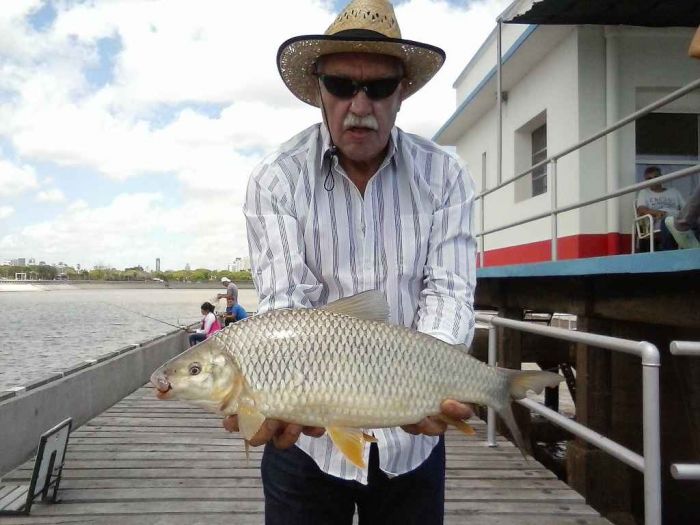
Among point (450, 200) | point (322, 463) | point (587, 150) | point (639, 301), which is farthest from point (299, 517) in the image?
point (587, 150)

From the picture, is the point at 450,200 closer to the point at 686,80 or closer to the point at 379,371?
the point at 379,371

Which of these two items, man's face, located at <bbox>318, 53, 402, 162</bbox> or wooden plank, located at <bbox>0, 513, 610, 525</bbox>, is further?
wooden plank, located at <bbox>0, 513, 610, 525</bbox>

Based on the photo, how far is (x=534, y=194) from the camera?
11422 millimetres

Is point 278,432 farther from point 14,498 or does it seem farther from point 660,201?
point 660,201

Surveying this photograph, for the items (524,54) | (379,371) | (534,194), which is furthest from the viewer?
(534,194)

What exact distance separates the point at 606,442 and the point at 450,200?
74.6 inches

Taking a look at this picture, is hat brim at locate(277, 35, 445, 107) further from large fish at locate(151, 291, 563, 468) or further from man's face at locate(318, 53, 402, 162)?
large fish at locate(151, 291, 563, 468)

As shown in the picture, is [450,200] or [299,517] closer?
[299,517]

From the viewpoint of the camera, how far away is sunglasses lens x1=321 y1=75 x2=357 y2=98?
2273mm

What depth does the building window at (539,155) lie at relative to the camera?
10.9 metres

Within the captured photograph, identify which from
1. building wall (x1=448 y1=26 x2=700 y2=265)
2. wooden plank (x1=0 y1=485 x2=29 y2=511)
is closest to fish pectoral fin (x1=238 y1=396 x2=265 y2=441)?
wooden plank (x1=0 y1=485 x2=29 y2=511)

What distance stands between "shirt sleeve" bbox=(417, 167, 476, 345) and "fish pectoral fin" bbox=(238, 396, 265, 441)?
64 cm

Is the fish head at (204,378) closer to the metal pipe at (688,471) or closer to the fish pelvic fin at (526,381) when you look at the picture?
the fish pelvic fin at (526,381)

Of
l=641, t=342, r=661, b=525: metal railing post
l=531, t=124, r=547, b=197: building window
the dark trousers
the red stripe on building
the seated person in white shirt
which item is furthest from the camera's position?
l=531, t=124, r=547, b=197: building window
